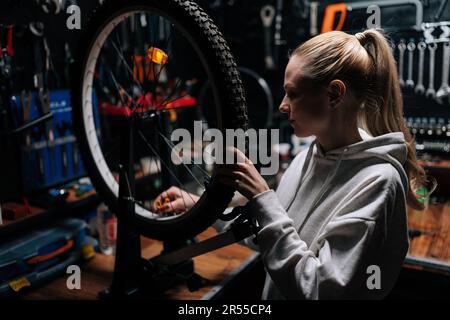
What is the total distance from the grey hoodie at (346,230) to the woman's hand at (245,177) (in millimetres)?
18

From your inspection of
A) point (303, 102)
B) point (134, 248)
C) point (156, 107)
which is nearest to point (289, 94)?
point (303, 102)

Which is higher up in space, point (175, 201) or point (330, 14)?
point (330, 14)

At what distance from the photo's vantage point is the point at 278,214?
841 millimetres

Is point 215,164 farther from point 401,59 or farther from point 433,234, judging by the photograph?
point 401,59

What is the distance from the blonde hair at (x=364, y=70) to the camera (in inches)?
33.9

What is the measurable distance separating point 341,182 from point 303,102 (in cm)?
20

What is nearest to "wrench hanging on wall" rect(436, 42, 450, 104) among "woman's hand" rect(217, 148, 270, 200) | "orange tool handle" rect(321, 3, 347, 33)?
"orange tool handle" rect(321, 3, 347, 33)

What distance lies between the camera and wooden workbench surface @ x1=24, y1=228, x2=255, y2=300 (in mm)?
1260

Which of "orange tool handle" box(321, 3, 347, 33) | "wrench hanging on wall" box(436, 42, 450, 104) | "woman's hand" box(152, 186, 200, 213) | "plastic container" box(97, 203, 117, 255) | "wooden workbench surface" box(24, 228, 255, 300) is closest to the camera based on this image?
"woman's hand" box(152, 186, 200, 213)

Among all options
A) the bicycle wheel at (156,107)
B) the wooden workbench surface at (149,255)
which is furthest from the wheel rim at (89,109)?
the wooden workbench surface at (149,255)

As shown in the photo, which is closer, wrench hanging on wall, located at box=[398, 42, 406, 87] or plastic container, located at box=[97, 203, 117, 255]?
plastic container, located at box=[97, 203, 117, 255]

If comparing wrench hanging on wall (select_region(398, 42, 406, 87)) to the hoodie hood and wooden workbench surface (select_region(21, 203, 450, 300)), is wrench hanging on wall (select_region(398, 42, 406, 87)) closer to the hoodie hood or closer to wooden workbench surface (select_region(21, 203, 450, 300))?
wooden workbench surface (select_region(21, 203, 450, 300))

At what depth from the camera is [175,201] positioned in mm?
1086

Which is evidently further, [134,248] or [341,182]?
[134,248]
